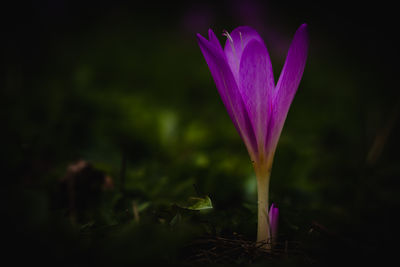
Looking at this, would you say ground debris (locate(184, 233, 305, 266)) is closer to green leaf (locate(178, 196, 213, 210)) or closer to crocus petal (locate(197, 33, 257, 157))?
green leaf (locate(178, 196, 213, 210))

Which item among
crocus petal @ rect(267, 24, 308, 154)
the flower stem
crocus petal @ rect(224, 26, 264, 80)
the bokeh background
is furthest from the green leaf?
crocus petal @ rect(224, 26, 264, 80)

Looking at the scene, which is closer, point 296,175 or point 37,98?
point 296,175

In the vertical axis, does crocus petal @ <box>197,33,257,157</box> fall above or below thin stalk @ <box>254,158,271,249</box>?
above

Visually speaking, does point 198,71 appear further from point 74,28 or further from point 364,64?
point 364,64

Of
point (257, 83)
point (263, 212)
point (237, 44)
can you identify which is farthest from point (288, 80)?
point (263, 212)

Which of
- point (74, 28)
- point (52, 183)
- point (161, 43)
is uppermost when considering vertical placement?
point (74, 28)

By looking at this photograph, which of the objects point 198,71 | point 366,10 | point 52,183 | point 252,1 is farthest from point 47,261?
point 366,10

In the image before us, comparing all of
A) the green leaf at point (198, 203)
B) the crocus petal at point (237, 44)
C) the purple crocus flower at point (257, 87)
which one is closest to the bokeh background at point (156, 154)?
the green leaf at point (198, 203)
